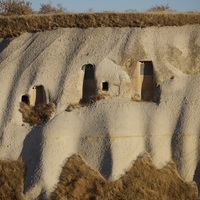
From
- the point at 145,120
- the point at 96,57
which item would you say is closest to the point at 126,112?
the point at 145,120

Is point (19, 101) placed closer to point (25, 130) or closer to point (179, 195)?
point (25, 130)

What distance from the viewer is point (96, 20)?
25250 millimetres

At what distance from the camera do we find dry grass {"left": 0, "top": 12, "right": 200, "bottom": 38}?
24984 millimetres

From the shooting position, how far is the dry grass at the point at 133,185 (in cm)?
2231


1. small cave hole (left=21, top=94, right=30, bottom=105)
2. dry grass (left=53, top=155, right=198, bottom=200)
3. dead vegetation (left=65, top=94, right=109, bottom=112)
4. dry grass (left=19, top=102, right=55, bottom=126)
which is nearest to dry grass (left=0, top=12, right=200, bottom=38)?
small cave hole (left=21, top=94, right=30, bottom=105)

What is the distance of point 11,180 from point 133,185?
3999mm

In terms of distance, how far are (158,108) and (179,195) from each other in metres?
3.06

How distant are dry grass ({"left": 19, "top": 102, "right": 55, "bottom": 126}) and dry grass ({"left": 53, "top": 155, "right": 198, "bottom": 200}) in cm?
223

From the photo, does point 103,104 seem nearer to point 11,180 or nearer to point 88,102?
point 88,102

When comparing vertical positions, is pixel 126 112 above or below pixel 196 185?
above

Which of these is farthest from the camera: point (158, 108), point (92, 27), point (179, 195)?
point (92, 27)

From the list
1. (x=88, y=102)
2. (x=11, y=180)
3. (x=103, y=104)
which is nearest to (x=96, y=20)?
(x=88, y=102)

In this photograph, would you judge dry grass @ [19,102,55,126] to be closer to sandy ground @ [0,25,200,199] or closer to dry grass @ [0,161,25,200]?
sandy ground @ [0,25,200,199]

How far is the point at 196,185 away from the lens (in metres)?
22.6
